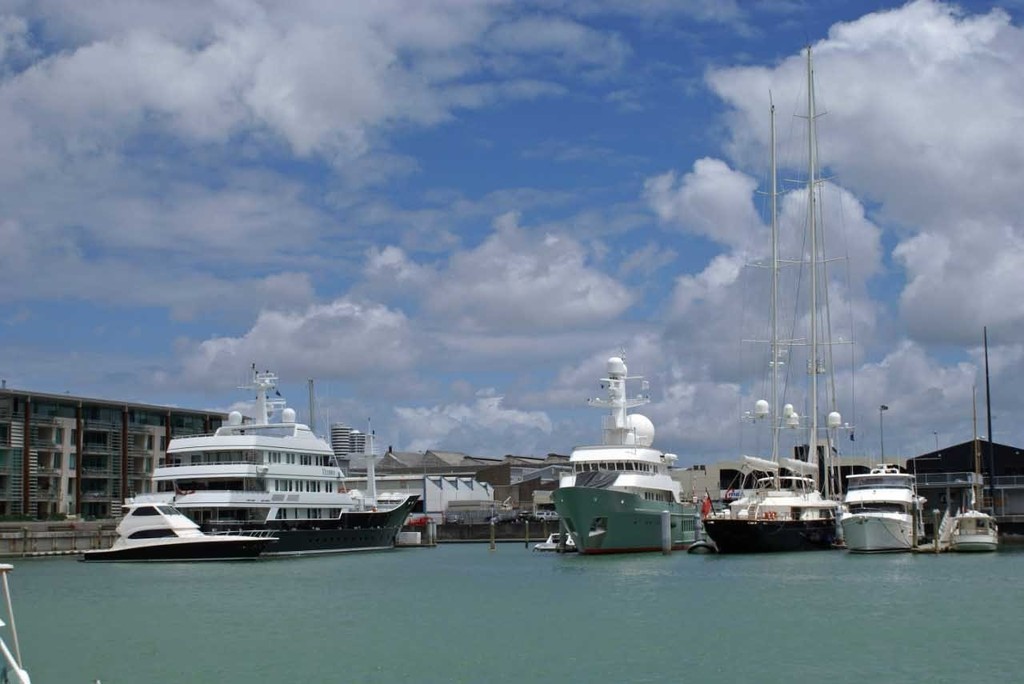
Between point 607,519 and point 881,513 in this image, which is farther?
point 607,519

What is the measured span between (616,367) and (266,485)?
25.6m

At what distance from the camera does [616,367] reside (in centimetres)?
8794

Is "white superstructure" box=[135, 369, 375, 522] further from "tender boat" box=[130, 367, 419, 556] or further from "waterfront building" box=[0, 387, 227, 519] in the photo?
"waterfront building" box=[0, 387, 227, 519]

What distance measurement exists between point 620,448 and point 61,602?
39902mm

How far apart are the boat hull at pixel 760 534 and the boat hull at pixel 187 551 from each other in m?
29.0

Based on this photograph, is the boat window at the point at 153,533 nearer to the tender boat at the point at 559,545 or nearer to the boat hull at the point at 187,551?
the boat hull at the point at 187,551

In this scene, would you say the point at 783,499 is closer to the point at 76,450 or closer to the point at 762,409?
the point at 762,409

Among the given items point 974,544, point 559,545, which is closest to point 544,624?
point 974,544

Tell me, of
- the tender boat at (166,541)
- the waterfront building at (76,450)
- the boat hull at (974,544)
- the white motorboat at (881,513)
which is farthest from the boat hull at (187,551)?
the boat hull at (974,544)

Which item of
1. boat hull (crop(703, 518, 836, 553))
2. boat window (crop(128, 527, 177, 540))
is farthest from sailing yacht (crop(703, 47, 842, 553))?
boat window (crop(128, 527, 177, 540))

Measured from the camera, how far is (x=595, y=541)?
77.7 metres

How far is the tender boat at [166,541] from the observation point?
7719cm

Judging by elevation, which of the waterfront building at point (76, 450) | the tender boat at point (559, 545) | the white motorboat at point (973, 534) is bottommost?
the tender boat at point (559, 545)

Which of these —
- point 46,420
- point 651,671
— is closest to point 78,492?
point 46,420
